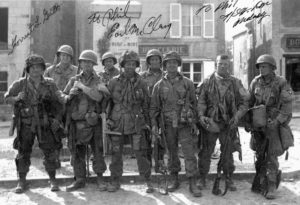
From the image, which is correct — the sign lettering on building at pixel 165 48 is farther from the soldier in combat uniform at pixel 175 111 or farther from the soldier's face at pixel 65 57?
the soldier in combat uniform at pixel 175 111

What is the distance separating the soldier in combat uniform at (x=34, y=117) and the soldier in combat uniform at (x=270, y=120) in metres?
2.86

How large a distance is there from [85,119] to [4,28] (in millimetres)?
Answer: 15903

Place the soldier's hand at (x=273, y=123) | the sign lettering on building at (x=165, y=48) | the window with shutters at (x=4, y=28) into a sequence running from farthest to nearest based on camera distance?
the sign lettering on building at (x=165, y=48) < the window with shutters at (x=4, y=28) < the soldier's hand at (x=273, y=123)

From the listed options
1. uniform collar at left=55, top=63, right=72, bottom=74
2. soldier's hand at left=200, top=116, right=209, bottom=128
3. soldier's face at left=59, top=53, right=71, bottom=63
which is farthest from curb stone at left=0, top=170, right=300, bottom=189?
soldier's face at left=59, top=53, right=71, bottom=63

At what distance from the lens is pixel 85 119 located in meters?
5.84

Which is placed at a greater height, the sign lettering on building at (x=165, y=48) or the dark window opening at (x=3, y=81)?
the sign lettering on building at (x=165, y=48)

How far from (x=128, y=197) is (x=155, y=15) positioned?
54.2ft

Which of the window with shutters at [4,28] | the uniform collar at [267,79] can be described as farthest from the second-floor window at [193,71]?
the uniform collar at [267,79]

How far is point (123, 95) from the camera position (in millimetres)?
5859

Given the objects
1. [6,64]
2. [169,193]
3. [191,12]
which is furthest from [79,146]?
[191,12]

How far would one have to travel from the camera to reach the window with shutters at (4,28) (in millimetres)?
19859

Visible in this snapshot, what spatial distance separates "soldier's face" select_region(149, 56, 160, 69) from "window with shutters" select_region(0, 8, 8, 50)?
14.4m

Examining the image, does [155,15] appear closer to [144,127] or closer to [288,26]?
[288,26]
